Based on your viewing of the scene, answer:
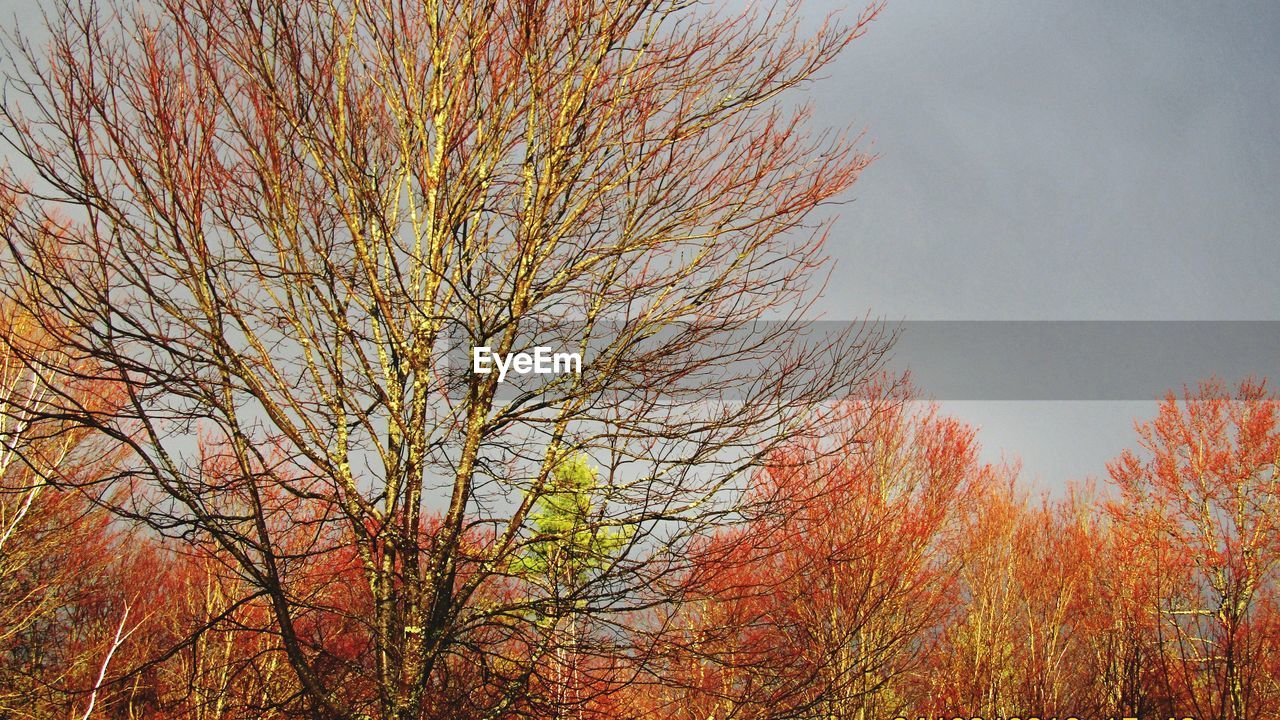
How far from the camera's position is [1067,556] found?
59.0 feet

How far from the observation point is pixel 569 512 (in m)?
3.18

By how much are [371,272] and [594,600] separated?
1725 mm

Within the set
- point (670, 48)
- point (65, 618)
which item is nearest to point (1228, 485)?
point (670, 48)

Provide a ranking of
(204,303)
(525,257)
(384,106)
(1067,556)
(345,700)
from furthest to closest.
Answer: (1067,556) < (384,106) < (345,700) < (525,257) < (204,303)

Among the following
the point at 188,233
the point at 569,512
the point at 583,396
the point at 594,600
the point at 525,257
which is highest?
the point at 525,257

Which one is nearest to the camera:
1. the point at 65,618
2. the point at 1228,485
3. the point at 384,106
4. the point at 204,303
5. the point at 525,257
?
the point at 204,303

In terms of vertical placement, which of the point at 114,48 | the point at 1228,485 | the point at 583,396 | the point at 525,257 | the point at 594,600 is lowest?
the point at 594,600

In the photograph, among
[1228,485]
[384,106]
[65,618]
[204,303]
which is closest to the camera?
[204,303]

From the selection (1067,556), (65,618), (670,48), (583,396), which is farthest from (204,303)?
(1067,556)

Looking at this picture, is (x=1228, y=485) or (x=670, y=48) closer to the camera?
(x=670, y=48)

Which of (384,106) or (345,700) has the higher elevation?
(384,106)

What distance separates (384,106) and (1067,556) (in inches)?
739

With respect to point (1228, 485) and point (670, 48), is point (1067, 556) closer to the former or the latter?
point (1228, 485)

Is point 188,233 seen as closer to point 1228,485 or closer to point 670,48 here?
point 670,48
